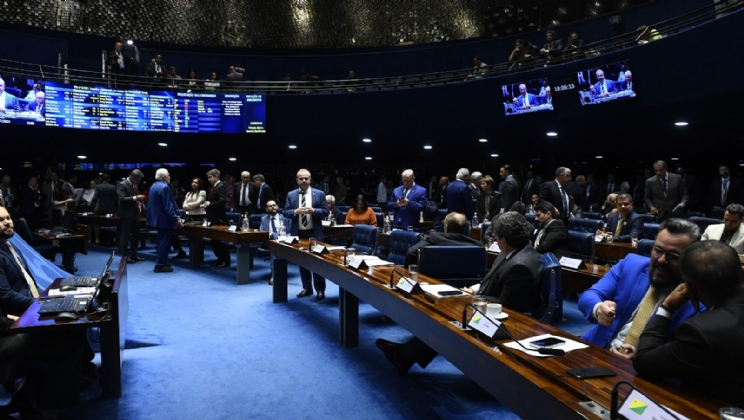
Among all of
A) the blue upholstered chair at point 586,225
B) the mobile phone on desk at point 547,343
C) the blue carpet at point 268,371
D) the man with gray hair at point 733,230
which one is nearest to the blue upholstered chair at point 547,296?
the blue carpet at point 268,371

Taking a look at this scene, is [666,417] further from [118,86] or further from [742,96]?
[118,86]

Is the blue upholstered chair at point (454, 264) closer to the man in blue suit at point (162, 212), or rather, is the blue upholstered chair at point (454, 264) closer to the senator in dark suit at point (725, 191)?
the man in blue suit at point (162, 212)

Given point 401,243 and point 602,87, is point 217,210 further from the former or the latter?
point 602,87

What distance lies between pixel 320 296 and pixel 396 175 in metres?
12.4

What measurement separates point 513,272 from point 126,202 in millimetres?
6828

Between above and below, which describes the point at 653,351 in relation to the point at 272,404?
above

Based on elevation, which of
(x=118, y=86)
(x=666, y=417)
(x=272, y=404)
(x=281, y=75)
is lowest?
(x=272, y=404)

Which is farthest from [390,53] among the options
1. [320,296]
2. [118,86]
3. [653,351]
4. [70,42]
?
[653,351]

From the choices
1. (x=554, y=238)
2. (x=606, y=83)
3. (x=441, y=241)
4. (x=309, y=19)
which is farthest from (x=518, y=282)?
(x=309, y=19)

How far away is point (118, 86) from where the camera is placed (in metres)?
11.4

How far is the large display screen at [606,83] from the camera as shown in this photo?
27.1 feet

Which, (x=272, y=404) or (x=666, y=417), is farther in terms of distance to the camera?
(x=272, y=404)

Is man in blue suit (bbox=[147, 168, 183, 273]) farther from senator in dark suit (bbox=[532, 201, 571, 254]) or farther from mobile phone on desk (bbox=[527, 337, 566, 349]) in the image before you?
mobile phone on desk (bbox=[527, 337, 566, 349])

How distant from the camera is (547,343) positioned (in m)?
1.93
